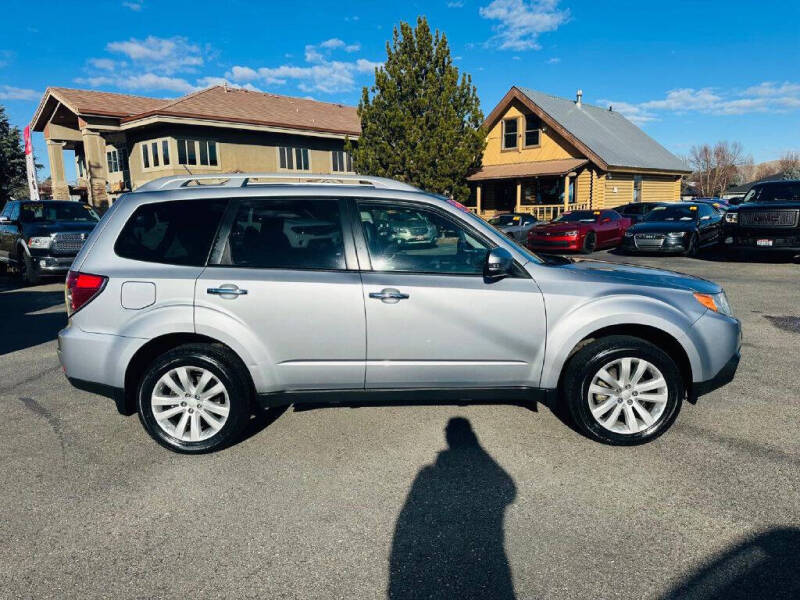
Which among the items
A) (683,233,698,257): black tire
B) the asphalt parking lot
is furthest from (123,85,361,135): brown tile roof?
the asphalt parking lot

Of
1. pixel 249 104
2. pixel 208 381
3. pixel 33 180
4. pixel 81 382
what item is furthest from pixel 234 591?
pixel 249 104

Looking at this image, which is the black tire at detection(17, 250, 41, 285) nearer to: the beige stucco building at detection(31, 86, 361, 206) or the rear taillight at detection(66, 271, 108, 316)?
the rear taillight at detection(66, 271, 108, 316)

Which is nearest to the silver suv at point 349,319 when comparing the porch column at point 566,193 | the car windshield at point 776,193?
the car windshield at point 776,193

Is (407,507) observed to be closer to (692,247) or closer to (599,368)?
(599,368)

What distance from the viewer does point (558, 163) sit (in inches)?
1054

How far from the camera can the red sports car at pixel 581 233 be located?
1605 centimetres

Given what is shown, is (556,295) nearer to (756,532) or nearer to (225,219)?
(756,532)

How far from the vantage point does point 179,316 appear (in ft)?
11.9

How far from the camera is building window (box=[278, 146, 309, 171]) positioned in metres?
28.9

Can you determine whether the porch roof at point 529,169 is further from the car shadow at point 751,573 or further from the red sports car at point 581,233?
the car shadow at point 751,573

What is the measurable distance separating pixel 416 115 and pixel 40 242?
1527 cm

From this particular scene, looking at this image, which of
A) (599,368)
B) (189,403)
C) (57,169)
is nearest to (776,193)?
(599,368)

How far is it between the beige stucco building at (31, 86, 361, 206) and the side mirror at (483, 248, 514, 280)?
21641 millimetres

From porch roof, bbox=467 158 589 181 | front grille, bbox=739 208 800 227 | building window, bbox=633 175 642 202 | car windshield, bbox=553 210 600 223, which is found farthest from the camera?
building window, bbox=633 175 642 202
